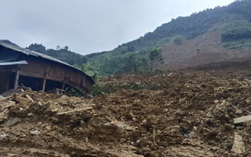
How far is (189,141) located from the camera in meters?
5.37

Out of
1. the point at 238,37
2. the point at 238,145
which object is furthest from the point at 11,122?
the point at 238,37

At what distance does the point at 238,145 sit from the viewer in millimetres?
4914

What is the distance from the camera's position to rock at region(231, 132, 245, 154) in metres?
4.74

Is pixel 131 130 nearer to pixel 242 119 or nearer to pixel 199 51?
pixel 242 119

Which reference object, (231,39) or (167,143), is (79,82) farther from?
(231,39)

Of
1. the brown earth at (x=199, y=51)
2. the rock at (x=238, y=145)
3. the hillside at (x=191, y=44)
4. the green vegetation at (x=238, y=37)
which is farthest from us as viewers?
the green vegetation at (x=238, y=37)

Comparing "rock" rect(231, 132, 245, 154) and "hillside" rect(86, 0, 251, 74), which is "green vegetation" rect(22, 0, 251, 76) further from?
"rock" rect(231, 132, 245, 154)

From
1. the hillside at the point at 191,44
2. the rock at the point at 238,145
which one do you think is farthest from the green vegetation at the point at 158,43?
the rock at the point at 238,145

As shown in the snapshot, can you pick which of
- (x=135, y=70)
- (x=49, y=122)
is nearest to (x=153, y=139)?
(x=49, y=122)

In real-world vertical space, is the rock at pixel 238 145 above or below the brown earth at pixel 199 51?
below

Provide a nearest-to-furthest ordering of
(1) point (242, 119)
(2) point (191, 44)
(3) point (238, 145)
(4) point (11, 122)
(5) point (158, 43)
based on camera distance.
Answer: (3) point (238, 145) → (1) point (242, 119) → (4) point (11, 122) → (2) point (191, 44) → (5) point (158, 43)

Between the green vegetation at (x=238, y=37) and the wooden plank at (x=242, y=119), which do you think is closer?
the wooden plank at (x=242, y=119)

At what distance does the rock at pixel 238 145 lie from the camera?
4.74 metres

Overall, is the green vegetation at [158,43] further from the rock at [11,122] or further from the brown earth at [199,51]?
the rock at [11,122]
